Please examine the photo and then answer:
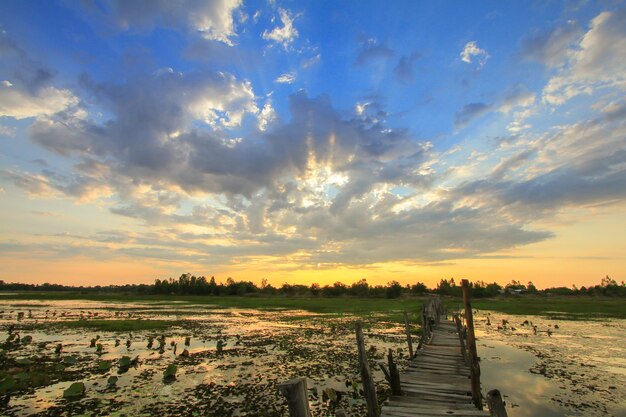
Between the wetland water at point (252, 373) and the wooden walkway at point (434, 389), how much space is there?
1.27 m

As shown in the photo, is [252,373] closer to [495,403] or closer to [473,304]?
[495,403]

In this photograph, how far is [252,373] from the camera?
15.3 m

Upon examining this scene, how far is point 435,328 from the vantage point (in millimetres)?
30375

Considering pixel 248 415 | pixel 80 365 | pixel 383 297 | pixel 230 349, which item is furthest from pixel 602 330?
pixel 383 297

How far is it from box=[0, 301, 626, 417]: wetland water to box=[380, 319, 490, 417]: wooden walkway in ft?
4.15

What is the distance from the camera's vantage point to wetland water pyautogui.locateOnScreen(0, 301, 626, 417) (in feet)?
37.0

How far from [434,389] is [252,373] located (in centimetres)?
766

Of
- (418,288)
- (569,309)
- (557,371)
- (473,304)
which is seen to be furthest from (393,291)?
(557,371)

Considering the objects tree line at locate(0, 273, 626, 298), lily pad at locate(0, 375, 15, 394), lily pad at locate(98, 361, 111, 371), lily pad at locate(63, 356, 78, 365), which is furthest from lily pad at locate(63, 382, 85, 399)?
tree line at locate(0, 273, 626, 298)

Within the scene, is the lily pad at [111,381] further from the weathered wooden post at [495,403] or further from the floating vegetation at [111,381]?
the weathered wooden post at [495,403]

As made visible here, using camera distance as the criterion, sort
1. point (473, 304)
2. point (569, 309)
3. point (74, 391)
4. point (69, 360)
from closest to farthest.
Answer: point (74, 391), point (69, 360), point (569, 309), point (473, 304)

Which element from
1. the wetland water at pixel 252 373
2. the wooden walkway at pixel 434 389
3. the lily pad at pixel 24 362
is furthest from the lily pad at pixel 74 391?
the wooden walkway at pixel 434 389

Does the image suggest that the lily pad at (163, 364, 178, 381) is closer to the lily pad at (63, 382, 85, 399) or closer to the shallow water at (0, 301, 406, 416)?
the shallow water at (0, 301, 406, 416)

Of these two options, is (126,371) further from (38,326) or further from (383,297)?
(383,297)
